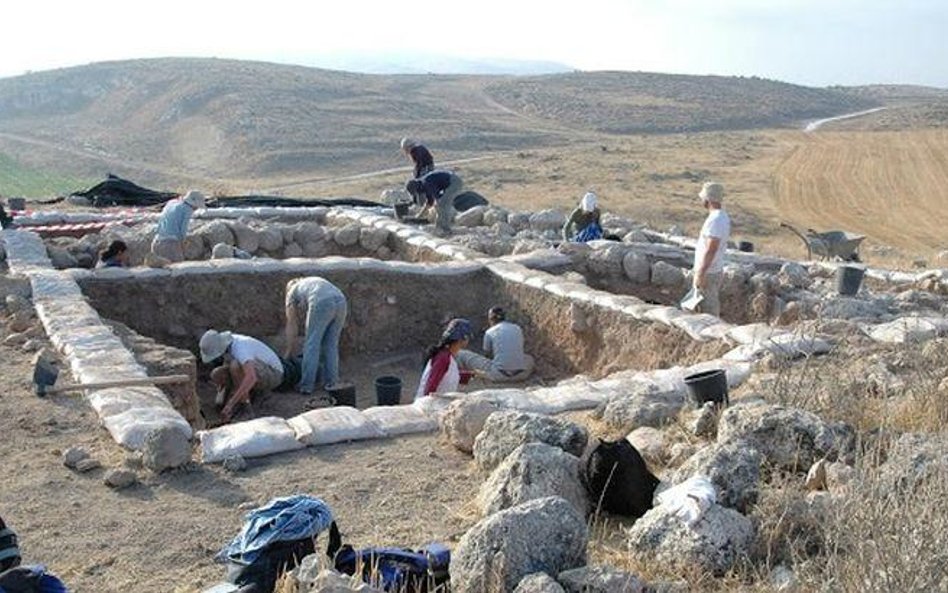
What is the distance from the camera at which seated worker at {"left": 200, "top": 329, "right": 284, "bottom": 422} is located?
7.25 m

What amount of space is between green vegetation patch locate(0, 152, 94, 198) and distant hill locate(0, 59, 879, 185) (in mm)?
1449

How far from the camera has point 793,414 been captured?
4.53 meters

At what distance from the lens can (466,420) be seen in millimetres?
5293

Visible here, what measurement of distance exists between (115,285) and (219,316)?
0.97 metres

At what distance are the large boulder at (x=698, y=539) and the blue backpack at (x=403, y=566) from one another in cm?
68

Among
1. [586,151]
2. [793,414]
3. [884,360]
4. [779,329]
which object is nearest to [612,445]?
[793,414]

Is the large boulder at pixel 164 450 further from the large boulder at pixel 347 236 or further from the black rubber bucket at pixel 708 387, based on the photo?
the large boulder at pixel 347 236

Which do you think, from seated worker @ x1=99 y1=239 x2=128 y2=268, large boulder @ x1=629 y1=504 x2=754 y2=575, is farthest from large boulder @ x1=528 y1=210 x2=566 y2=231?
large boulder @ x1=629 y1=504 x2=754 y2=575

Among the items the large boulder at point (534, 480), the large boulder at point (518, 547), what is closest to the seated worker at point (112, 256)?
the large boulder at point (534, 480)

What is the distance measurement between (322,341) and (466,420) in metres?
3.25

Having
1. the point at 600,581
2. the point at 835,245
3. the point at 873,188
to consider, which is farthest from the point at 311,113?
the point at 600,581

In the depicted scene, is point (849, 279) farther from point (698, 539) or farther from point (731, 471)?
point (698, 539)

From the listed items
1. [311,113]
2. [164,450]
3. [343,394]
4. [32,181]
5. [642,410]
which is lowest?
[32,181]

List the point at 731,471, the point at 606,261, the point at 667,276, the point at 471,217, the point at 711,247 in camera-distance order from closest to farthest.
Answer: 1. the point at 731,471
2. the point at 711,247
3. the point at 667,276
4. the point at 606,261
5. the point at 471,217
